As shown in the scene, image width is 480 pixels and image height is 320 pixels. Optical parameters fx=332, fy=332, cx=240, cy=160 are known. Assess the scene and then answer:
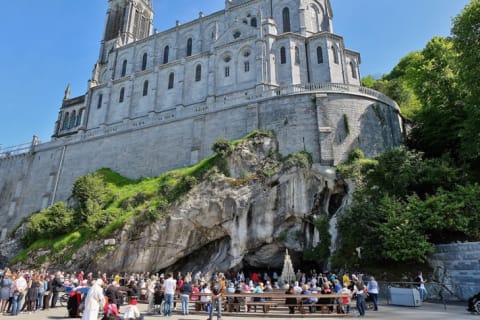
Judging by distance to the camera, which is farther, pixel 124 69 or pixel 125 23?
pixel 125 23

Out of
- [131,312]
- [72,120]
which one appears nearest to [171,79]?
[72,120]

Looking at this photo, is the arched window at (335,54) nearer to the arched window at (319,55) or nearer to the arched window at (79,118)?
the arched window at (319,55)

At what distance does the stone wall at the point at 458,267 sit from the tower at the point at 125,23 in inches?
2011

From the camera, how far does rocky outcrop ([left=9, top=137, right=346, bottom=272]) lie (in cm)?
2227

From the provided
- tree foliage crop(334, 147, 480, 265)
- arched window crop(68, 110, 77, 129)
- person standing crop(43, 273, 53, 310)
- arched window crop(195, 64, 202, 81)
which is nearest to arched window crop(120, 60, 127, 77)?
arched window crop(68, 110, 77, 129)

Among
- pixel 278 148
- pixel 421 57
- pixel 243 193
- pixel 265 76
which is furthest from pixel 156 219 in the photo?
pixel 421 57

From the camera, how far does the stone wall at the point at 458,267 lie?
15375mm

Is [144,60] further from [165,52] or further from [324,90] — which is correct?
[324,90]

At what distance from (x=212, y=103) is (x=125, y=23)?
33.5 m

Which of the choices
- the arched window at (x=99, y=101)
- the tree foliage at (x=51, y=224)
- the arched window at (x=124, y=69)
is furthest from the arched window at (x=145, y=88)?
the tree foliage at (x=51, y=224)

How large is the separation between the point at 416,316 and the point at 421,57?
29178mm

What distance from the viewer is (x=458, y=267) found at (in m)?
16.0

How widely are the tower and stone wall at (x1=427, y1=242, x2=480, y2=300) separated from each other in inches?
2011

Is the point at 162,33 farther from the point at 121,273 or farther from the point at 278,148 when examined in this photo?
the point at 121,273
